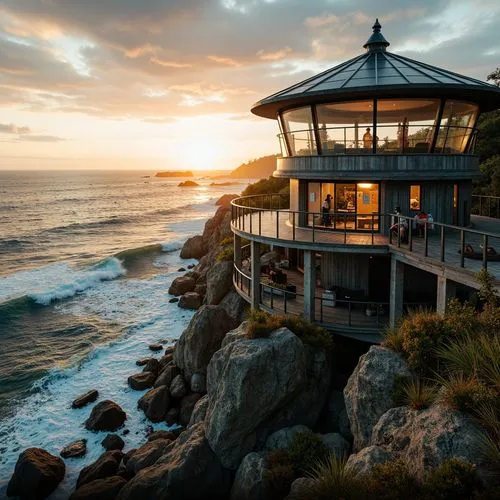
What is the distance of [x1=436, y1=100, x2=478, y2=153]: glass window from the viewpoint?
58.3 ft

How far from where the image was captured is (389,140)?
1770 cm

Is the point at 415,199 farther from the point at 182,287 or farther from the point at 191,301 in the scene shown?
the point at 182,287

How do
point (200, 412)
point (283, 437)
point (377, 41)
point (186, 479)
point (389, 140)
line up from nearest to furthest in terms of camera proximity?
point (186, 479), point (283, 437), point (200, 412), point (389, 140), point (377, 41)

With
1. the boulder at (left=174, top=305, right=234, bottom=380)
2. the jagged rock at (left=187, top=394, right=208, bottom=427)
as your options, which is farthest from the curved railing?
the jagged rock at (left=187, top=394, right=208, bottom=427)

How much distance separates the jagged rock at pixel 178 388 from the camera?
720 inches

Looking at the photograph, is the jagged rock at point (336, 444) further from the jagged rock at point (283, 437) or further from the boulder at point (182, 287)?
the boulder at point (182, 287)

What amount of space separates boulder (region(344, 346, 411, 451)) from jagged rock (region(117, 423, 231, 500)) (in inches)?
157

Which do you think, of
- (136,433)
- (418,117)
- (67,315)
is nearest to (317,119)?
(418,117)

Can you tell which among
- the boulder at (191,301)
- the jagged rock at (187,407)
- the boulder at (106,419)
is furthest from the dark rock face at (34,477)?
the boulder at (191,301)

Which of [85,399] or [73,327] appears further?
[73,327]

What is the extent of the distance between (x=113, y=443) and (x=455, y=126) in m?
18.4

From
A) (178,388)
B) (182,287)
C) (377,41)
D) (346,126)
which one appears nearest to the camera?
(346,126)

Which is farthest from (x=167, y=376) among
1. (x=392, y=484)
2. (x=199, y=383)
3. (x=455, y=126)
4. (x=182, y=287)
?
(x=455, y=126)

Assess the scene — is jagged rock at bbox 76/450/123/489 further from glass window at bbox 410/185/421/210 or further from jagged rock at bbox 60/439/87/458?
glass window at bbox 410/185/421/210
